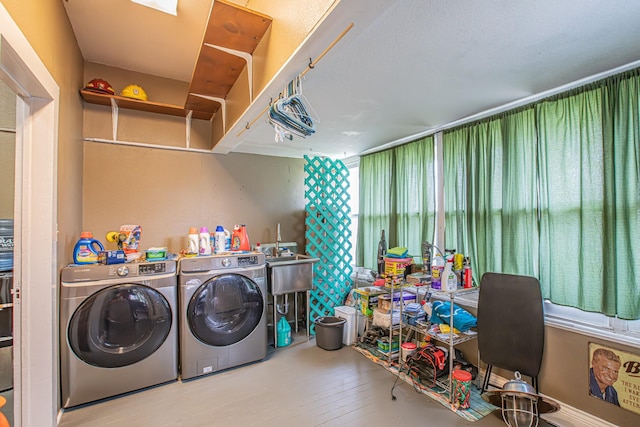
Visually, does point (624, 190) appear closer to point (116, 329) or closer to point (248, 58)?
point (248, 58)

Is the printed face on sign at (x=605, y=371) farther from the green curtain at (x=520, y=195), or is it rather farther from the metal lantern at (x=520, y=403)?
the green curtain at (x=520, y=195)

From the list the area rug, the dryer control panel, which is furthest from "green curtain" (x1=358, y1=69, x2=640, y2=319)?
the dryer control panel

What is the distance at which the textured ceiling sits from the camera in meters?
1.30

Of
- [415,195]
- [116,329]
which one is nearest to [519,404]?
[415,195]

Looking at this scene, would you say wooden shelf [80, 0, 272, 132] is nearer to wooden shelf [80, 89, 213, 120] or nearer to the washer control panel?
wooden shelf [80, 89, 213, 120]

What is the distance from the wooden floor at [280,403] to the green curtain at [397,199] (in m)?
1.40

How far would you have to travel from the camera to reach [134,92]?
8.64 feet

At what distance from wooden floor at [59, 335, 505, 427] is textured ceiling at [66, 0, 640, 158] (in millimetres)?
2084

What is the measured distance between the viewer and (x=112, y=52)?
242cm

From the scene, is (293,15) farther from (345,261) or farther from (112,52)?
(345,261)

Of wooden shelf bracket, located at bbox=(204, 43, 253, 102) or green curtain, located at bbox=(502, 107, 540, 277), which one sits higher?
wooden shelf bracket, located at bbox=(204, 43, 253, 102)

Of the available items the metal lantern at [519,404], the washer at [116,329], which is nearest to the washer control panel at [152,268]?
the washer at [116,329]

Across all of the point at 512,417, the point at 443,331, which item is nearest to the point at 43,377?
the point at 443,331

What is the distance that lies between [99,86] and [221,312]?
220cm
